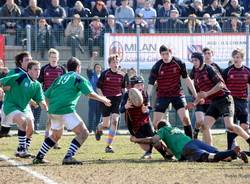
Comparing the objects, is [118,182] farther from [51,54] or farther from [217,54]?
[217,54]

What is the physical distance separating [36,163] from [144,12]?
484 inches

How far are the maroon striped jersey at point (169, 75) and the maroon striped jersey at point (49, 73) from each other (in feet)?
10.2

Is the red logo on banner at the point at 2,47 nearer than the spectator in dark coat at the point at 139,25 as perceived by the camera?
Yes

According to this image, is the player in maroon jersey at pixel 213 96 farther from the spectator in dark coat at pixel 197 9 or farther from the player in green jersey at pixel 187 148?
the spectator in dark coat at pixel 197 9

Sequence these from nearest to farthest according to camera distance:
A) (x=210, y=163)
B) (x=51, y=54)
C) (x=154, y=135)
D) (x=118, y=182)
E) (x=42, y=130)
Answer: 1. (x=118, y=182)
2. (x=210, y=163)
3. (x=154, y=135)
4. (x=51, y=54)
5. (x=42, y=130)

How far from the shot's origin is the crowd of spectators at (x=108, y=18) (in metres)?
23.3

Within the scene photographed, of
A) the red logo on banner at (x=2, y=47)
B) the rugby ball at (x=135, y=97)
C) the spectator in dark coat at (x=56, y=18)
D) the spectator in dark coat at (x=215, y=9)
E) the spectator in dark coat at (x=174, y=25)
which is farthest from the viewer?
the spectator in dark coat at (x=215, y=9)

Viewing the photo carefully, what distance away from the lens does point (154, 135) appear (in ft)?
47.1

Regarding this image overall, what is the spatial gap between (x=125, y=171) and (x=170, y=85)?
390 centimetres

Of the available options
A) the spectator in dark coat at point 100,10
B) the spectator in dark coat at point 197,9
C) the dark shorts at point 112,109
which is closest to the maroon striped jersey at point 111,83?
the dark shorts at point 112,109

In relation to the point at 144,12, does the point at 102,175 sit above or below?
below

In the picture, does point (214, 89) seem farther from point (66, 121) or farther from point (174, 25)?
point (174, 25)

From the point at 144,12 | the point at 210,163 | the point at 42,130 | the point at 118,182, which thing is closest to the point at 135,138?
the point at 210,163

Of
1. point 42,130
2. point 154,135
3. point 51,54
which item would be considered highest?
point 51,54
